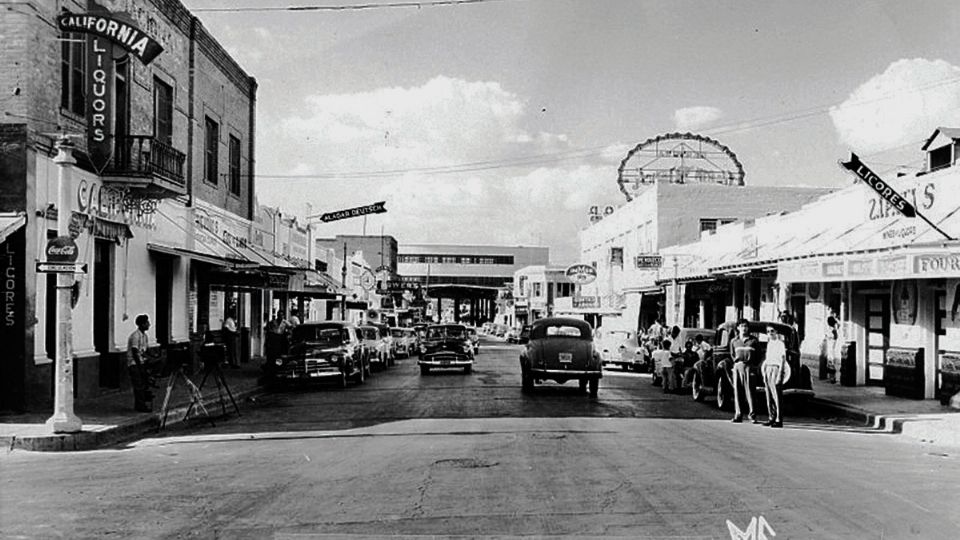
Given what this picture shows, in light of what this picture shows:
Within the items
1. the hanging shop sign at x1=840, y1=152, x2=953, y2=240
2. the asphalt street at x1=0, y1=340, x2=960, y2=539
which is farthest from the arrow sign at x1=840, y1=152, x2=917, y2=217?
the asphalt street at x1=0, y1=340, x2=960, y2=539

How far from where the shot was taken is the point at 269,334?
29375 millimetres

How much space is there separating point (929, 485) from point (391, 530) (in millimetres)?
5737

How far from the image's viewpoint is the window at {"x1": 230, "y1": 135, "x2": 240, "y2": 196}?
104 ft

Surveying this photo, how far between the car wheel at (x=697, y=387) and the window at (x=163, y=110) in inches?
560

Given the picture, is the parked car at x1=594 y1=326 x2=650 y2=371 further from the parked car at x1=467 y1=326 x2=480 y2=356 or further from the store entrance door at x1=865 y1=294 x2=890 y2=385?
the store entrance door at x1=865 y1=294 x2=890 y2=385

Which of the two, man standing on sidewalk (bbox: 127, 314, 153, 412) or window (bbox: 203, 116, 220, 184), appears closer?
man standing on sidewalk (bbox: 127, 314, 153, 412)

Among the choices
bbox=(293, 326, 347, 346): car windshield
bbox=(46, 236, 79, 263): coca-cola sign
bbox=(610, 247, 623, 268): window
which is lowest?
bbox=(293, 326, 347, 346): car windshield

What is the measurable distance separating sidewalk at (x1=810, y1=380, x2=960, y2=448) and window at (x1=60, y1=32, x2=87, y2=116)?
15777 millimetres

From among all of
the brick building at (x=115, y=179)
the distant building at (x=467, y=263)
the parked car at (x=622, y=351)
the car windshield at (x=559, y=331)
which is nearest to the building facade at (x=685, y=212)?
the parked car at (x=622, y=351)

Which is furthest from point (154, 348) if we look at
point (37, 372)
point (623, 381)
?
point (623, 381)

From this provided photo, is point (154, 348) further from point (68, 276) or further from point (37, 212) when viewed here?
point (68, 276)

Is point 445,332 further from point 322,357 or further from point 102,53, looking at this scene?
point 102,53

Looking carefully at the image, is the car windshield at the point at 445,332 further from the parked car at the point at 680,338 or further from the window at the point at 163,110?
the window at the point at 163,110

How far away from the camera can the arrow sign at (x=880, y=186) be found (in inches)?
762
